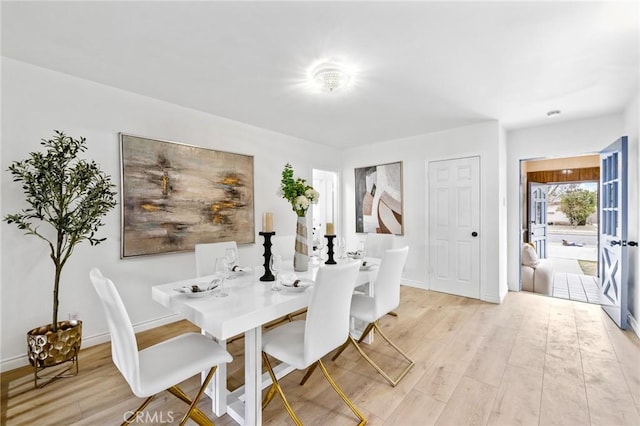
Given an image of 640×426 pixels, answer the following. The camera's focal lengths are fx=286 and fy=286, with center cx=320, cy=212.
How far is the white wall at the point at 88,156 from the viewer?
231cm

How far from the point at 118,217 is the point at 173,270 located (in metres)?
0.80

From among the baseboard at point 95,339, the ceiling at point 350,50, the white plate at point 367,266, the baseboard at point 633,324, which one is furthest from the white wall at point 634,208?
the baseboard at point 95,339

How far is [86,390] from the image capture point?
2.06 m

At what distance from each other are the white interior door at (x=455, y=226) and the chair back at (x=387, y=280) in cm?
238

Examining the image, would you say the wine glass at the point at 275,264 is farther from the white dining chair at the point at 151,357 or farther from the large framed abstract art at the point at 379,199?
the large framed abstract art at the point at 379,199

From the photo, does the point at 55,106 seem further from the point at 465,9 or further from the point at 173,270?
the point at 465,9

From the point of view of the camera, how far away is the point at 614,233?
3361 millimetres

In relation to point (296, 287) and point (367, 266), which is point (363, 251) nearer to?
point (367, 266)

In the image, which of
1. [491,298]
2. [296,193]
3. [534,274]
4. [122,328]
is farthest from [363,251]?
[534,274]

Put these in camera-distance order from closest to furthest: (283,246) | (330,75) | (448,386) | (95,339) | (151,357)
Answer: (151,357), (448,386), (330,75), (95,339), (283,246)

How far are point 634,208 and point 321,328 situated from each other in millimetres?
3760

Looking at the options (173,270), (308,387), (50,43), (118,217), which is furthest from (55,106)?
(308,387)

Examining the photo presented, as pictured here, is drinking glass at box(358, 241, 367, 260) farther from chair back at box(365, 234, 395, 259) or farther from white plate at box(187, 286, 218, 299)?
white plate at box(187, 286, 218, 299)

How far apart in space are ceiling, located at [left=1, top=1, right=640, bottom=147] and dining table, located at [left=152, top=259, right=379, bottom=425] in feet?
5.70
